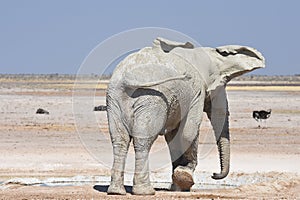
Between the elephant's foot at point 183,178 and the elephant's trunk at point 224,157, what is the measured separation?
701 millimetres

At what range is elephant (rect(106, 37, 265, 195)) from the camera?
13391mm

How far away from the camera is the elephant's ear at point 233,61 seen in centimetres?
1514

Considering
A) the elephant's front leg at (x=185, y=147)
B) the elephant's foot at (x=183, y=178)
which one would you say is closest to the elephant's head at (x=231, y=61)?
the elephant's front leg at (x=185, y=147)

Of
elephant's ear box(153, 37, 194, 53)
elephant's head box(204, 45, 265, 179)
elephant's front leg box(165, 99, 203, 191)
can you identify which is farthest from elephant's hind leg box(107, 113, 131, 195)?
elephant's head box(204, 45, 265, 179)

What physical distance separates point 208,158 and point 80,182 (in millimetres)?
6386

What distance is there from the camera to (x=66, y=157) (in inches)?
862

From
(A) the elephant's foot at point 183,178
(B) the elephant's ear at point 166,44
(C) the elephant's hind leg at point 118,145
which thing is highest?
(B) the elephant's ear at point 166,44

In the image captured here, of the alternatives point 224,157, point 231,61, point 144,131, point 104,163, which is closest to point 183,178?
point 224,157

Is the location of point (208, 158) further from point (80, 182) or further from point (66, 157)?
point (80, 182)

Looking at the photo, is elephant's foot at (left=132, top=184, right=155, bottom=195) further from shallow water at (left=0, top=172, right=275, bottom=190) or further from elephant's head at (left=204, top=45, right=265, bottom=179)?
shallow water at (left=0, top=172, right=275, bottom=190)

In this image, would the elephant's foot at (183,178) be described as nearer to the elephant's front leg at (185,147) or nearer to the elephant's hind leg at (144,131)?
the elephant's front leg at (185,147)

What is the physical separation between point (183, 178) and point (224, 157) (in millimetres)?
1078

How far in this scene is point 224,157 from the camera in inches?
607

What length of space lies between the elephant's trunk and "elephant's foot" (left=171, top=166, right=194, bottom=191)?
0.70 meters
